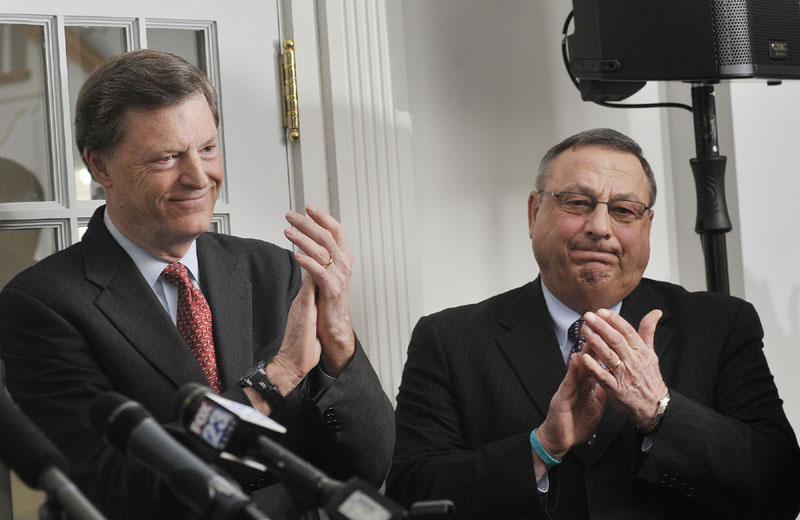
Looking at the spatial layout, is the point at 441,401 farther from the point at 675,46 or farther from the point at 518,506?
the point at 675,46

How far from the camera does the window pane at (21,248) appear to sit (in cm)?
239

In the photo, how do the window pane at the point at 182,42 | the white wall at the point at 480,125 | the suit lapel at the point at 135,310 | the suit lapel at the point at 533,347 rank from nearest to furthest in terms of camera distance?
1. the suit lapel at the point at 135,310
2. the suit lapel at the point at 533,347
3. the window pane at the point at 182,42
4. the white wall at the point at 480,125

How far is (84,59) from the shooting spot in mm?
2492

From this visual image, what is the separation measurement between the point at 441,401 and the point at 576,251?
45 cm

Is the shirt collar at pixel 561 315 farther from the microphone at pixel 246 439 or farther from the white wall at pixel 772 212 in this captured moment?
the microphone at pixel 246 439

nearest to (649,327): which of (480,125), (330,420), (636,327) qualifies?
(636,327)

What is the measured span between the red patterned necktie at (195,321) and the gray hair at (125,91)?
0.25 metres

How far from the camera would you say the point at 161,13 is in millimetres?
2584

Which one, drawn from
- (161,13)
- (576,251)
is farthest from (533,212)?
(161,13)

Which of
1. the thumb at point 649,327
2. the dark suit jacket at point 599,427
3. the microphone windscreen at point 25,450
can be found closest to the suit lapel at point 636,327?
the dark suit jacket at point 599,427

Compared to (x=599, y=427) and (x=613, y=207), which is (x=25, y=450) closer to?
(x=599, y=427)

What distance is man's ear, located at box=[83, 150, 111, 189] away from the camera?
74.3 inches

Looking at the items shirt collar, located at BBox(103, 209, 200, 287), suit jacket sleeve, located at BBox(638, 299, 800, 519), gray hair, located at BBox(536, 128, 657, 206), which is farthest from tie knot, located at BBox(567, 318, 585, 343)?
shirt collar, located at BBox(103, 209, 200, 287)

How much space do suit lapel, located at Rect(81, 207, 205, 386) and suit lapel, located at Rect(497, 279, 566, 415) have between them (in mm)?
815
